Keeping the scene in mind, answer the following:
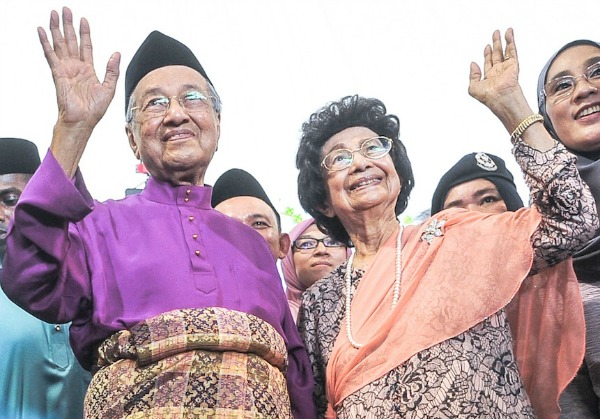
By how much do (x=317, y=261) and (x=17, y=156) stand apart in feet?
5.89

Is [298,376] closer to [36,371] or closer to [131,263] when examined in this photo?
[131,263]

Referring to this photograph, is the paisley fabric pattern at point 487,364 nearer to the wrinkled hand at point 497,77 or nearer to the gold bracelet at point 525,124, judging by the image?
the gold bracelet at point 525,124

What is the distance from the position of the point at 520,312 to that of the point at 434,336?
1.43 ft

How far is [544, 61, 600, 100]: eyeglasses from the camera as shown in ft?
10.1

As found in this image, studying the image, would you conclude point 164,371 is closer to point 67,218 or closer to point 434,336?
point 67,218

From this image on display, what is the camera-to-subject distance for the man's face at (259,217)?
163 inches

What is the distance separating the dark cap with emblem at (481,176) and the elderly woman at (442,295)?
1041mm

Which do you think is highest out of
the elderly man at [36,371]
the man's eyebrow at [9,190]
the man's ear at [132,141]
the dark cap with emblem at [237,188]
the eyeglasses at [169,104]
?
the eyeglasses at [169,104]

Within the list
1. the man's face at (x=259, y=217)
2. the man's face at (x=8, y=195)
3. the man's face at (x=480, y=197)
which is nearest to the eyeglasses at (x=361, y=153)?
the man's face at (x=480, y=197)

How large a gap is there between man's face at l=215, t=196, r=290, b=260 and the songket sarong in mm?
1832

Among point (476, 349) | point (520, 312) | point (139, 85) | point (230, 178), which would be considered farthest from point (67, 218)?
point (230, 178)

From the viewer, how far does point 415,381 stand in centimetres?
237

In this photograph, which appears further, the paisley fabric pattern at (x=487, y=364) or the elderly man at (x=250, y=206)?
the elderly man at (x=250, y=206)

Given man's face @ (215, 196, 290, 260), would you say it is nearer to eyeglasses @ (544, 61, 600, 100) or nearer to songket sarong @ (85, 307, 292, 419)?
eyeglasses @ (544, 61, 600, 100)
